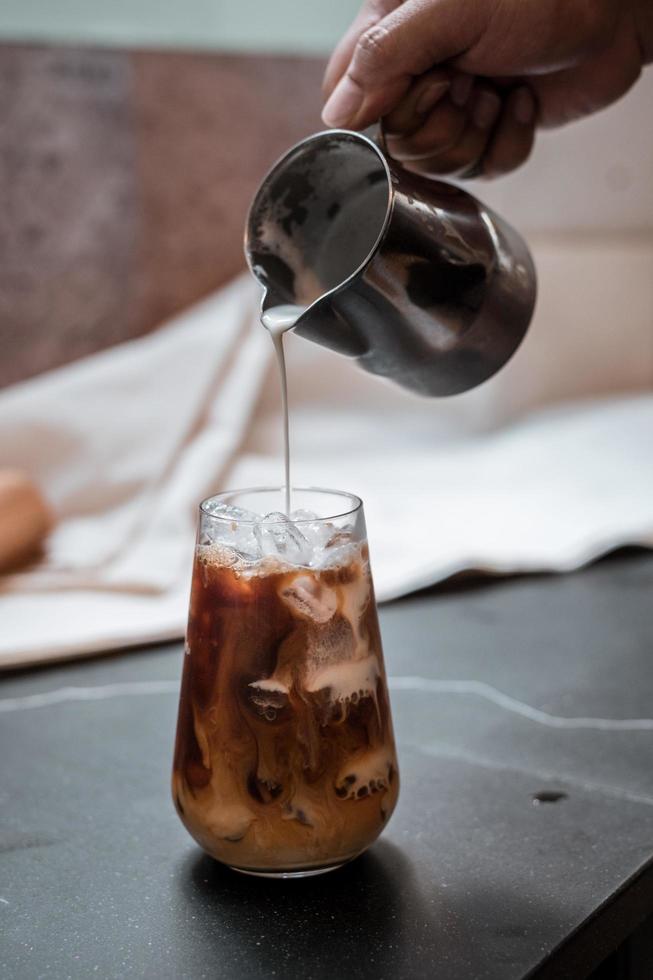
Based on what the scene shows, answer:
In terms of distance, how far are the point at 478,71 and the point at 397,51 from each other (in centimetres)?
11

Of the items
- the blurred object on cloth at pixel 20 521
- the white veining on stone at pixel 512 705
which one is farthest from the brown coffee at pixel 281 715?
the blurred object on cloth at pixel 20 521

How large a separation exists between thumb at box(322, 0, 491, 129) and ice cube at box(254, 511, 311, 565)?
1.26 ft

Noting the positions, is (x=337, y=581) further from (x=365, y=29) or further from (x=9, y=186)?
(x=9, y=186)

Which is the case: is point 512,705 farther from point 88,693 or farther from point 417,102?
point 417,102

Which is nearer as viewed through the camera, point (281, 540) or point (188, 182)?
point (281, 540)

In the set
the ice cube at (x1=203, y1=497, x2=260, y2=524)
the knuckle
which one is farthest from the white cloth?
the knuckle

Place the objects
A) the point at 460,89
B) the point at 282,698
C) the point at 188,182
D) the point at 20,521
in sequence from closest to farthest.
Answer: the point at 282,698 → the point at 460,89 → the point at 20,521 → the point at 188,182

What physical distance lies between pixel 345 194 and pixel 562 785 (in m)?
0.44

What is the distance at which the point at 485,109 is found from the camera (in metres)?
1.03

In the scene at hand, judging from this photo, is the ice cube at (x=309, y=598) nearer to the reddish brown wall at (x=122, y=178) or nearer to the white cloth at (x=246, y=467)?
the white cloth at (x=246, y=467)

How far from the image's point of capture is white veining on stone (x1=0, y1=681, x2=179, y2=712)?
1021mm

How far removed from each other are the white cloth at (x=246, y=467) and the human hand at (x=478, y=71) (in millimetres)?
508

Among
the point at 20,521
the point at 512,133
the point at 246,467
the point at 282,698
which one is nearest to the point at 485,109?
the point at 512,133

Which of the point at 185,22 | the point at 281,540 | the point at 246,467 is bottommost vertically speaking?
the point at 246,467
